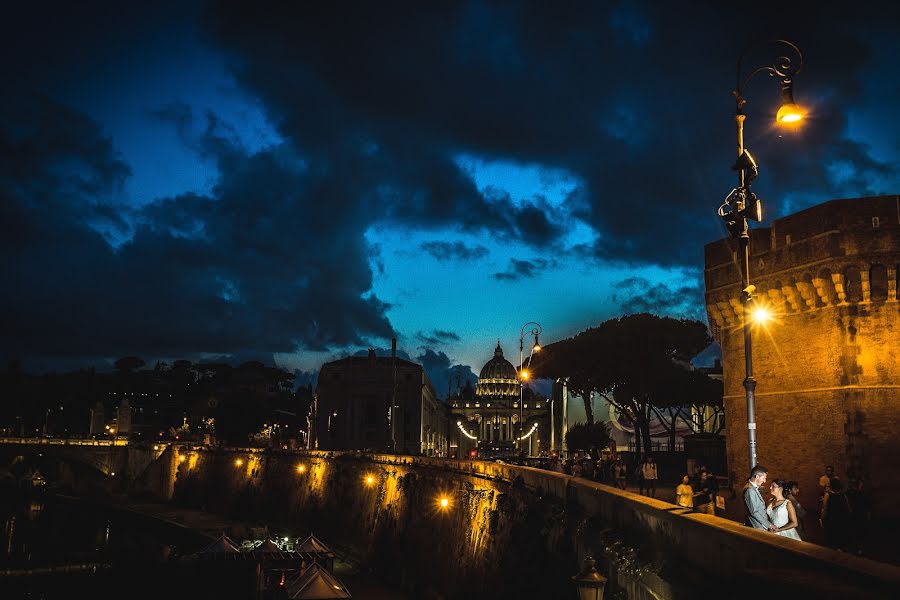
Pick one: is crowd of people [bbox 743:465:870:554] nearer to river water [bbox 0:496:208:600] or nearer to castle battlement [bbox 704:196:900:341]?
castle battlement [bbox 704:196:900:341]

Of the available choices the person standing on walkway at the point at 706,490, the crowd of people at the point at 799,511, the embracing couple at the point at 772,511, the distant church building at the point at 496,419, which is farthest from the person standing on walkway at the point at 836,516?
the distant church building at the point at 496,419

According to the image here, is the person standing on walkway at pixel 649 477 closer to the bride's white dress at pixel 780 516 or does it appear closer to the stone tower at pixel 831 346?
the stone tower at pixel 831 346

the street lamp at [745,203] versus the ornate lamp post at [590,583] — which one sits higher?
the street lamp at [745,203]

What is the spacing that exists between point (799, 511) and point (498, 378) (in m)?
145

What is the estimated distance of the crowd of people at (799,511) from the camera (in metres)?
10.6

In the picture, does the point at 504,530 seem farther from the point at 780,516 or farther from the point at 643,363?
the point at 643,363

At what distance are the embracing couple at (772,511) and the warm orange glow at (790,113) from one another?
619 cm

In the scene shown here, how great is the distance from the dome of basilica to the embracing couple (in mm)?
141915

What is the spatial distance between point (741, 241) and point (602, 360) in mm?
37581

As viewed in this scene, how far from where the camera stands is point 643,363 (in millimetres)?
50844

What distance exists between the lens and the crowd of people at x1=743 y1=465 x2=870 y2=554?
1062cm

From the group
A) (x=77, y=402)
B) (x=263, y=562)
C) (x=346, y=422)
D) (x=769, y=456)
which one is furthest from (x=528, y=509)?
(x=77, y=402)

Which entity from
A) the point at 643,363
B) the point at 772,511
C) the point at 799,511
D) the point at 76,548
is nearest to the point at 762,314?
the point at 799,511

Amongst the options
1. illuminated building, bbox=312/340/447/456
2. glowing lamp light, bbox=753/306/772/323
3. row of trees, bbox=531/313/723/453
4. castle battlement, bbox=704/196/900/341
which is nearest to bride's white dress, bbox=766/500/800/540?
castle battlement, bbox=704/196/900/341
